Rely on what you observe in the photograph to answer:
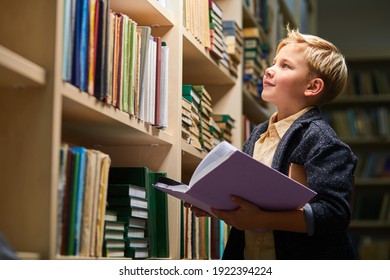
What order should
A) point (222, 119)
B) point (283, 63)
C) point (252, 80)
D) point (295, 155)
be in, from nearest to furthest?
point (295, 155)
point (283, 63)
point (222, 119)
point (252, 80)

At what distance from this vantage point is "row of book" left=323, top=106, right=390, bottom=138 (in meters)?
6.02

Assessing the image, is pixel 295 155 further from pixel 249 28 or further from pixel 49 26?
pixel 249 28

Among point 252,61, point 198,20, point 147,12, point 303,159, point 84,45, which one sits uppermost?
point 252,61

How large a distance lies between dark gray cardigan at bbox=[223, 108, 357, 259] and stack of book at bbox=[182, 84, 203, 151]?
1.94ft

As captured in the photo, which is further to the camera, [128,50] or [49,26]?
[128,50]

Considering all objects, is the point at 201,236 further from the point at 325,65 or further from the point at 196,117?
the point at 325,65

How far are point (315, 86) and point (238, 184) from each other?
0.51m

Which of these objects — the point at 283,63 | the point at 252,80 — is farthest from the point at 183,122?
the point at 252,80

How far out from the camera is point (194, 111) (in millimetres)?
2580

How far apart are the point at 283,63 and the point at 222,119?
95 centimetres

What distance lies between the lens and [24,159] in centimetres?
151

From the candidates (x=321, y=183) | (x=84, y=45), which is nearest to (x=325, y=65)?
(x=321, y=183)

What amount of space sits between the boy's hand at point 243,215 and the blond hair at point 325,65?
479 mm

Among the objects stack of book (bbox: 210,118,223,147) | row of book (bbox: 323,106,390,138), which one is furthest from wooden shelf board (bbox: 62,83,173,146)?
row of book (bbox: 323,106,390,138)
